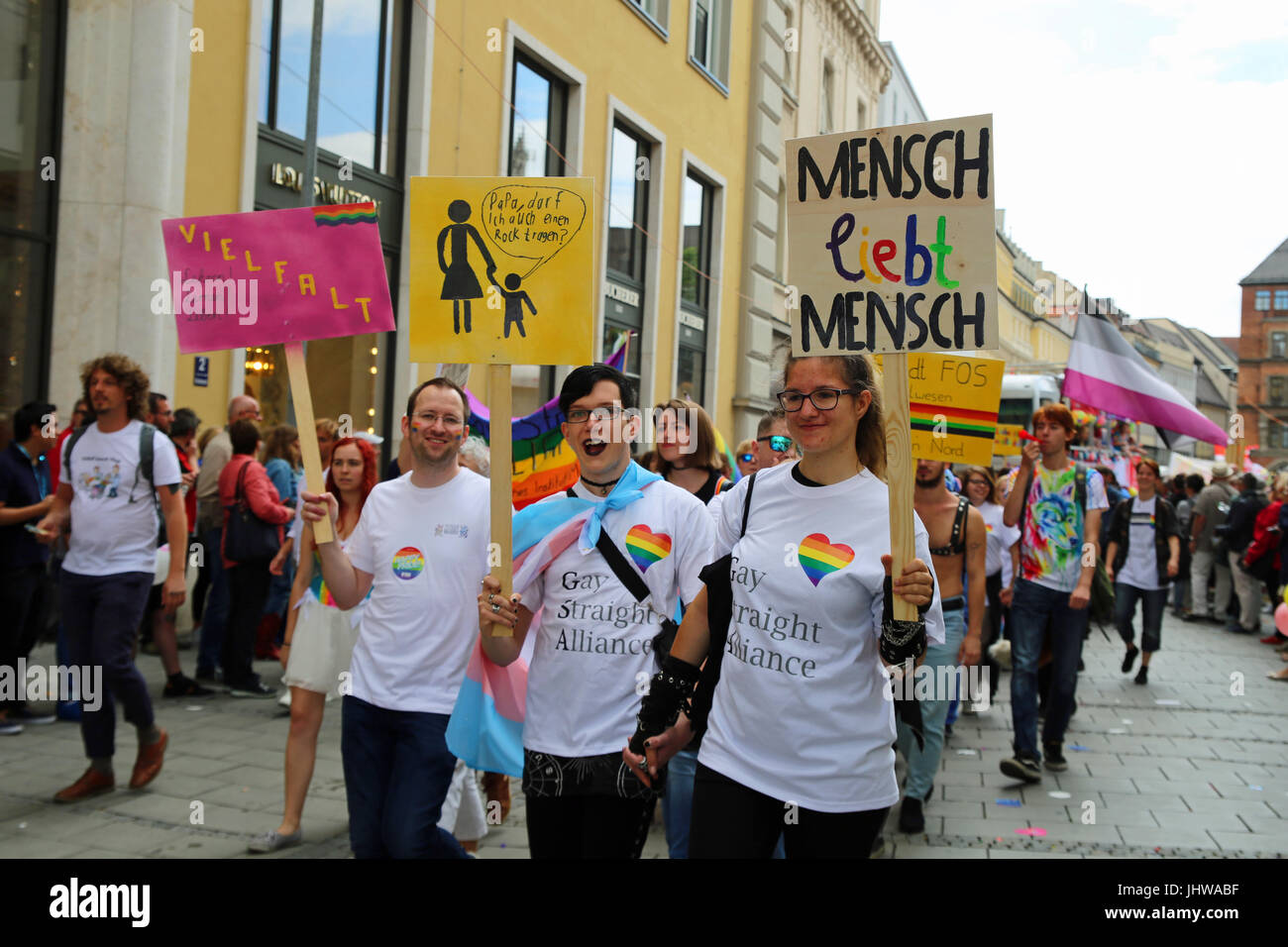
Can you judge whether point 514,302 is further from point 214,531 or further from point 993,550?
point 993,550

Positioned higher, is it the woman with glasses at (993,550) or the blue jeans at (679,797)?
the woman with glasses at (993,550)

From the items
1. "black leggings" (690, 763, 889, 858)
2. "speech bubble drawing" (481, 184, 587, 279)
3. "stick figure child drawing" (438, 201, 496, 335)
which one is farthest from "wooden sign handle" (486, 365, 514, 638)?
"black leggings" (690, 763, 889, 858)

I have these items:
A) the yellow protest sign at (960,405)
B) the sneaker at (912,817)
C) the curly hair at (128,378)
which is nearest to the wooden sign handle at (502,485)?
the curly hair at (128,378)

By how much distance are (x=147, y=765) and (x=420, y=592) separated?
270 centimetres

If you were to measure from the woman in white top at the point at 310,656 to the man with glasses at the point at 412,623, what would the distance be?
0.88m

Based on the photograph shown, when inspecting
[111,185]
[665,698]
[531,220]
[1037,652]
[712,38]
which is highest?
[712,38]

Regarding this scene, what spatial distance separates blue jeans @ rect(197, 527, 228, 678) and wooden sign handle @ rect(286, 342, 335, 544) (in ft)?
16.6

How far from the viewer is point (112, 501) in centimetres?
593

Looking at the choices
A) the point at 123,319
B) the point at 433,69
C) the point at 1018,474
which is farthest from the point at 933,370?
the point at 433,69

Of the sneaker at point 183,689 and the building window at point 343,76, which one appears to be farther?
the building window at point 343,76

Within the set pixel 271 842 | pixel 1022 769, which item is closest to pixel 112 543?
pixel 271 842

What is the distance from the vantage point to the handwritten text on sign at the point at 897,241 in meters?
3.25

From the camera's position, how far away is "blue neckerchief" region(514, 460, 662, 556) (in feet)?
11.8

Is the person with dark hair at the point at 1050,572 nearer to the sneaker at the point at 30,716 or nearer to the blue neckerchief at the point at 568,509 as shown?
the blue neckerchief at the point at 568,509
